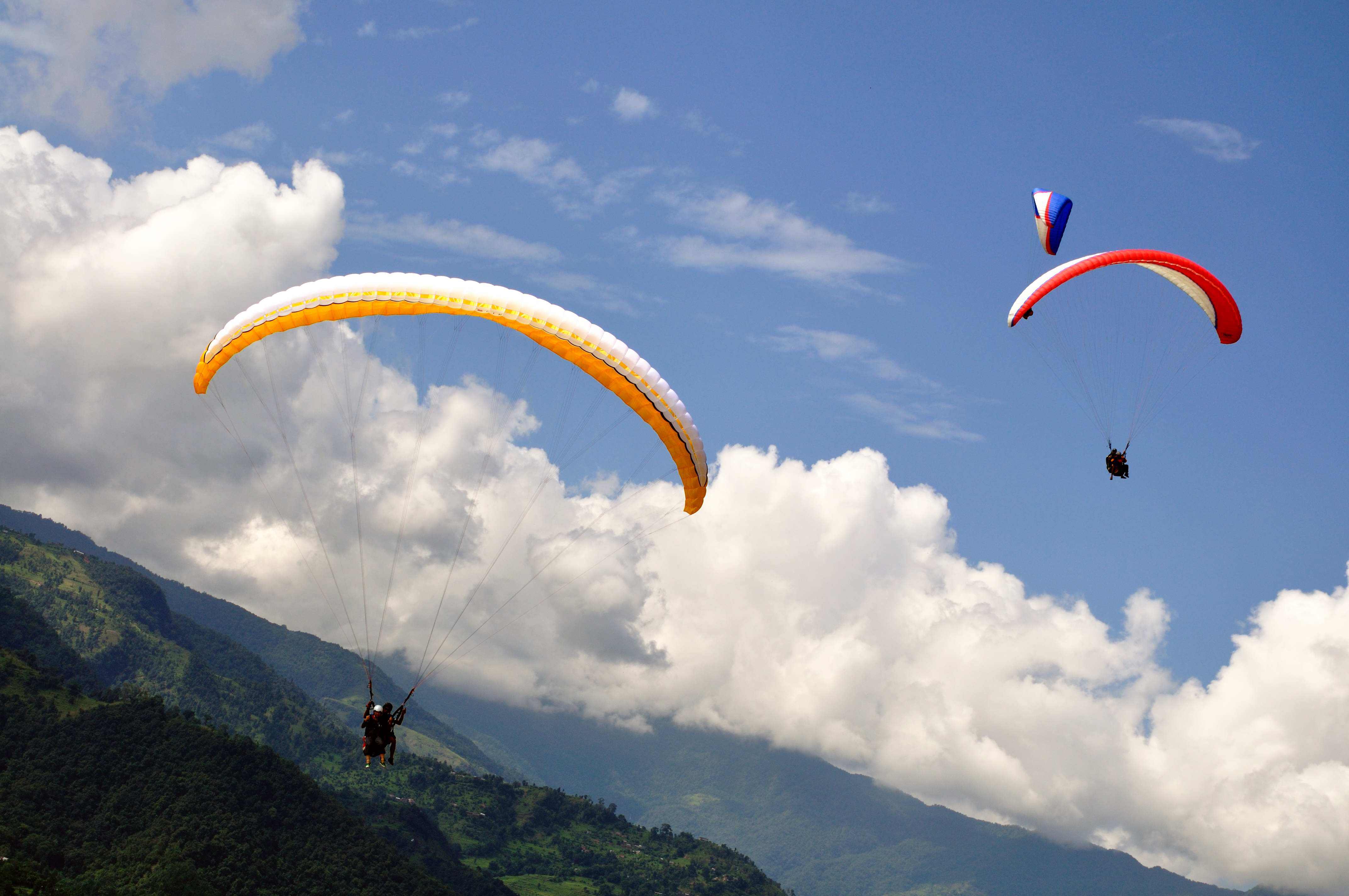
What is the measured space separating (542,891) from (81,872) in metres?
108

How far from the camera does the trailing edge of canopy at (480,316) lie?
3216 cm

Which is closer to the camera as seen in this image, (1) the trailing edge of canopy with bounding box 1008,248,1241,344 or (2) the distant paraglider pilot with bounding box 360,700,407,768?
(2) the distant paraglider pilot with bounding box 360,700,407,768

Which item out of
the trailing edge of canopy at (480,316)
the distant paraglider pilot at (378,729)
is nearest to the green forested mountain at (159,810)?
the distant paraglider pilot at (378,729)

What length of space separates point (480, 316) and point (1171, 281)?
119ft

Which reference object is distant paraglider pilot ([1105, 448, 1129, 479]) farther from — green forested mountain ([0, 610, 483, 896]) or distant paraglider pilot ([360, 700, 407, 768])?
green forested mountain ([0, 610, 483, 896])

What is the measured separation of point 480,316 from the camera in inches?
1264

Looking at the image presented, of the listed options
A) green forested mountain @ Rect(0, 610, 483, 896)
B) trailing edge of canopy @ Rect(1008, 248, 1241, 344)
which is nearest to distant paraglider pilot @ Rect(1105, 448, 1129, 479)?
trailing edge of canopy @ Rect(1008, 248, 1241, 344)

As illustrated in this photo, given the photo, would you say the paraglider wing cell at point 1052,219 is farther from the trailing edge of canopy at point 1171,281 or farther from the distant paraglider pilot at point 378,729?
the distant paraglider pilot at point 378,729

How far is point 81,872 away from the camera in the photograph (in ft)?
325

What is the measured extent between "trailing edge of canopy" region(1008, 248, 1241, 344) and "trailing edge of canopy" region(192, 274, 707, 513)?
881 inches

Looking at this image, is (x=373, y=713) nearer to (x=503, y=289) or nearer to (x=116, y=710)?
(x=503, y=289)

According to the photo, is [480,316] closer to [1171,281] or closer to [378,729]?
[378,729]

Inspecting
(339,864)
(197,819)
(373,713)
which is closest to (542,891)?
(339,864)

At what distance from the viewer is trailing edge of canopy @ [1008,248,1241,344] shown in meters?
48.1
